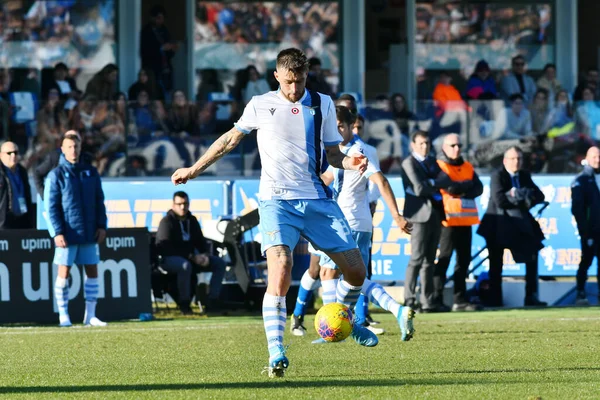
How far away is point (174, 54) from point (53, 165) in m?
9.36

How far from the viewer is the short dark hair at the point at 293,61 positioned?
9.01 metres

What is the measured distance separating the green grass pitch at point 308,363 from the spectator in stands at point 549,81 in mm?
11390

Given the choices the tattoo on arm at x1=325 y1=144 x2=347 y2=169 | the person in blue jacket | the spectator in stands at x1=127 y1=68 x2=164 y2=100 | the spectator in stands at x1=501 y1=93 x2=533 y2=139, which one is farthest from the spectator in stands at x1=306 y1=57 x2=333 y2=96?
the tattoo on arm at x1=325 y1=144 x2=347 y2=169

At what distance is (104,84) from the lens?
80.6 ft

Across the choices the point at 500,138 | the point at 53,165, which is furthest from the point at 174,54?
the point at 53,165

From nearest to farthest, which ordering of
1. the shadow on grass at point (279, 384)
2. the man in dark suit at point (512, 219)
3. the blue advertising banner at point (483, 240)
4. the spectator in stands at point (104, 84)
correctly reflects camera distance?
the shadow on grass at point (279, 384) < the man in dark suit at point (512, 219) < the blue advertising banner at point (483, 240) < the spectator in stands at point (104, 84)

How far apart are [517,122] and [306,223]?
557 inches

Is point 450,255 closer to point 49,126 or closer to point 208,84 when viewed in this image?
point 49,126

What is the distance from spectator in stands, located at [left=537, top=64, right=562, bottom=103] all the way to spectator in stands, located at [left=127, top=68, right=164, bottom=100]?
7661mm

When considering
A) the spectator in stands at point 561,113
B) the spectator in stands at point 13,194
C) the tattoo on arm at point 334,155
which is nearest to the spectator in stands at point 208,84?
the spectator in stands at point 561,113

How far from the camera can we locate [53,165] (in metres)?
17.8

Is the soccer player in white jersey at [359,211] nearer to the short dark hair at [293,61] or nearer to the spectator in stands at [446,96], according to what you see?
the short dark hair at [293,61]

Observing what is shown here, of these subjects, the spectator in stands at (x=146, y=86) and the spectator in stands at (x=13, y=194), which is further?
the spectator in stands at (x=146, y=86)

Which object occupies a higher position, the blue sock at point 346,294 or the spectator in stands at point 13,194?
the spectator in stands at point 13,194
